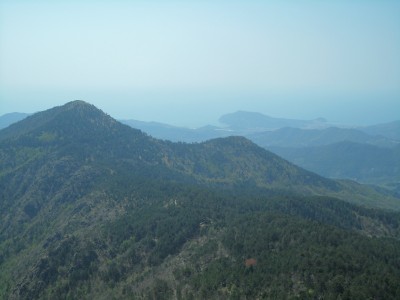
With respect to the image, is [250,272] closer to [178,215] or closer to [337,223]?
[178,215]

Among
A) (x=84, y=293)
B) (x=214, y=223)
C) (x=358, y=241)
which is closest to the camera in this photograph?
(x=358, y=241)

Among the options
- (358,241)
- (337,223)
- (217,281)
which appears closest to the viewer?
(217,281)

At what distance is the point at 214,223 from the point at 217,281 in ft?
120

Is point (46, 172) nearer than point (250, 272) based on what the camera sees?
No

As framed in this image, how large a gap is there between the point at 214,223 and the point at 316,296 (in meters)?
54.4

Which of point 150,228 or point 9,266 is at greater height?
point 150,228

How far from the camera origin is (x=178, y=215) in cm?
13562

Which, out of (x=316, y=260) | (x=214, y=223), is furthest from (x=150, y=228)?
(x=316, y=260)

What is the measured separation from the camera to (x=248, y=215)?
420 feet

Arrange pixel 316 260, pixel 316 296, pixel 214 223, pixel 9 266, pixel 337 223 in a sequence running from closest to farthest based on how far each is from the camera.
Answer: pixel 316 296 < pixel 316 260 < pixel 214 223 < pixel 9 266 < pixel 337 223

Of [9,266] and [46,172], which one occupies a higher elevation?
[46,172]

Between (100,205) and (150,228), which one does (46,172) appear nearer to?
(100,205)

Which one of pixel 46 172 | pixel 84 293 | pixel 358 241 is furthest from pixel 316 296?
pixel 46 172

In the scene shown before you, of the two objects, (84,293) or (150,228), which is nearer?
(84,293)
